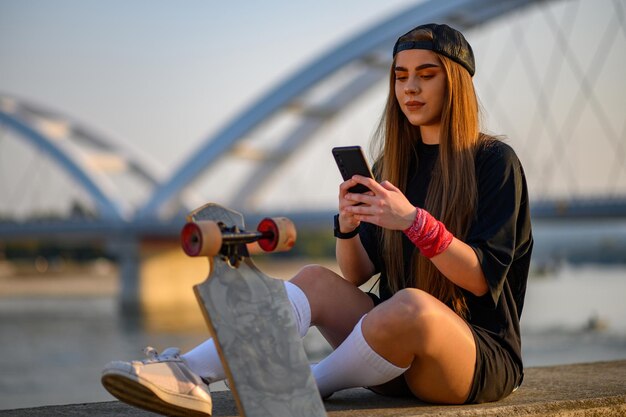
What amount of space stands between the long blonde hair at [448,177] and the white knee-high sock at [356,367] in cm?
24

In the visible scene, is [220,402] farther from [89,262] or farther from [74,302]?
[89,262]

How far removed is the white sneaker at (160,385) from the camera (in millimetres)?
2121

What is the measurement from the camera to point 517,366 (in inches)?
99.0

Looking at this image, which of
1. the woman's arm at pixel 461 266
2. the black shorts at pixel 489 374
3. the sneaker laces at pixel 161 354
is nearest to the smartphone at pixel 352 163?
the woman's arm at pixel 461 266

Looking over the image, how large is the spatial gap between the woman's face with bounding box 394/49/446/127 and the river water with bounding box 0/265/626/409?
12.6 m

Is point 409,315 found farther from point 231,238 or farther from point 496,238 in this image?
point 231,238

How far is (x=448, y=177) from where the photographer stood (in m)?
2.42

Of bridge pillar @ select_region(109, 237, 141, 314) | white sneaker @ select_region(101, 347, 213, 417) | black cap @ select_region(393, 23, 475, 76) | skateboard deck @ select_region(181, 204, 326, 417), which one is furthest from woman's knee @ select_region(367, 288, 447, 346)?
bridge pillar @ select_region(109, 237, 141, 314)

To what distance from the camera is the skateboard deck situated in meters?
2.02

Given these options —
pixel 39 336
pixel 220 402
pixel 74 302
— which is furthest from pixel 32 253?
pixel 220 402

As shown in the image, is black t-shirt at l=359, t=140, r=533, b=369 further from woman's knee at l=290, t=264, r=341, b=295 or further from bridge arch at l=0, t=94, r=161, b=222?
bridge arch at l=0, t=94, r=161, b=222

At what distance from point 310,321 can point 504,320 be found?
20.4 inches

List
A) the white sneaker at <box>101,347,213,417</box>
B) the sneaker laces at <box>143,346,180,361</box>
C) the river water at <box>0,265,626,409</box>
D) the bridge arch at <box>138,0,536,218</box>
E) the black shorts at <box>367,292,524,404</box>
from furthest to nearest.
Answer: the bridge arch at <box>138,0,536,218</box>
the river water at <box>0,265,626,409</box>
the black shorts at <box>367,292,524,404</box>
the sneaker laces at <box>143,346,180,361</box>
the white sneaker at <box>101,347,213,417</box>

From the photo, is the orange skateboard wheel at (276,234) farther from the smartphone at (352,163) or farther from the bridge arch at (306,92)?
the bridge arch at (306,92)
